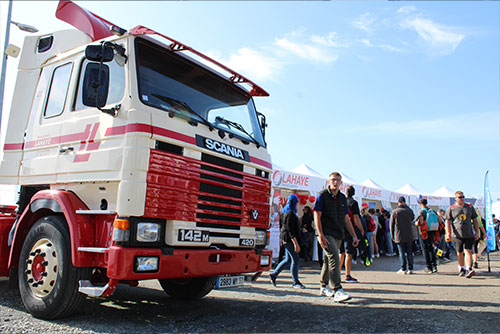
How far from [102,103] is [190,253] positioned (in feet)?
6.03

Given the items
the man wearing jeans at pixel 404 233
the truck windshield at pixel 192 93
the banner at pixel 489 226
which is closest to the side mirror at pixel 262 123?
the truck windshield at pixel 192 93

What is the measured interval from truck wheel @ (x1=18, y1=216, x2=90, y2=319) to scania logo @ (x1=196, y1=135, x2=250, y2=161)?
172 centimetres

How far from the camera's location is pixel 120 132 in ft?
13.0

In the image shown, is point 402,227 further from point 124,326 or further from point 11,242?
point 11,242

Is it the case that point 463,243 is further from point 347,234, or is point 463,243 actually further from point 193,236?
point 193,236

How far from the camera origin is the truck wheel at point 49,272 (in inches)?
156

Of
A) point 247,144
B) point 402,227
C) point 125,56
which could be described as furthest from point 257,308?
point 402,227

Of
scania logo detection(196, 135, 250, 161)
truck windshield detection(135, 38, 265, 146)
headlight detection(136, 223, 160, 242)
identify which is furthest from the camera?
scania logo detection(196, 135, 250, 161)

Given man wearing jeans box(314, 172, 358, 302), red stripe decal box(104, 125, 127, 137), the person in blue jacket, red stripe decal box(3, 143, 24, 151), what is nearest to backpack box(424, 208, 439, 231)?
the person in blue jacket

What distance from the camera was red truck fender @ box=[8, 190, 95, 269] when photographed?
12.6 feet

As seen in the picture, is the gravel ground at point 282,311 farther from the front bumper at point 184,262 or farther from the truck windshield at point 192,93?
the truck windshield at point 192,93

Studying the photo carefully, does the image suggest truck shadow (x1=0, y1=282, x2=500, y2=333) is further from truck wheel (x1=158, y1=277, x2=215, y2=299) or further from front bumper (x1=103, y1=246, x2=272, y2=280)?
front bumper (x1=103, y1=246, x2=272, y2=280)

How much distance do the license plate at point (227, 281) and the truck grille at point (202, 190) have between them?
0.67m

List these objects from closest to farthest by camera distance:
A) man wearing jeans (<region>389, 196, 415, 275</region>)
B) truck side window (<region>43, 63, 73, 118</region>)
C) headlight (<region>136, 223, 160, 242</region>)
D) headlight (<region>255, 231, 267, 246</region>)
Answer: headlight (<region>136, 223, 160, 242</region>) < truck side window (<region>43, 63, 73, 118</region>) < headlight (<region>255, 231, 267, 246</region>) < man wearing jeans (<region>389, 196, 415, 275</region>)
